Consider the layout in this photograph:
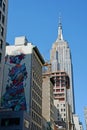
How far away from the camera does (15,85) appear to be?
426 feet

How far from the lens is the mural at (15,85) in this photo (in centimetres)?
12419

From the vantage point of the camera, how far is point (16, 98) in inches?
4956

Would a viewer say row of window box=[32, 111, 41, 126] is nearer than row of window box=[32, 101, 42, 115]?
Yes

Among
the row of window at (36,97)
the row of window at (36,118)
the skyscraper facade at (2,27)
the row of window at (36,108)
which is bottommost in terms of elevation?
the row of window at (36,118)

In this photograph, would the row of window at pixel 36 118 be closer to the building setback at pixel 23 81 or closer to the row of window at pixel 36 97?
the building setback at pixel 23 81

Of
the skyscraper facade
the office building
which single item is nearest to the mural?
the skyscraper facade

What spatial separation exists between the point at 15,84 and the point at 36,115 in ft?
53.1

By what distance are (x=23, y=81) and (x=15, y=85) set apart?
4.18 meters

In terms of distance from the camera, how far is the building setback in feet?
405

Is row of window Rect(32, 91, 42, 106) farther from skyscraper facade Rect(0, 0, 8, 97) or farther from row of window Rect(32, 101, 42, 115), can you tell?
skyscraper facade Rect(0, 0, 8, 97)

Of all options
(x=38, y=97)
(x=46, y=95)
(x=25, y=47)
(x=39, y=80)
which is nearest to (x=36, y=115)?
(x=38, y=97)

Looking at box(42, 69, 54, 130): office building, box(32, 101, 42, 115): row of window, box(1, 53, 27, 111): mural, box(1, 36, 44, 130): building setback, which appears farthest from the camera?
box(42, 69, 54, 130): office building

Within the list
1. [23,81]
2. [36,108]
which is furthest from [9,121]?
[23,81]

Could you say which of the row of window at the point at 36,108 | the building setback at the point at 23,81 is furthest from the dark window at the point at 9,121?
the row of window at the point at 36,108
